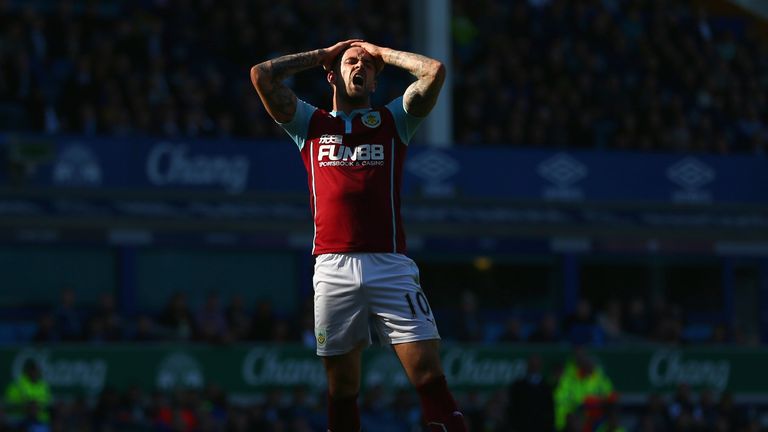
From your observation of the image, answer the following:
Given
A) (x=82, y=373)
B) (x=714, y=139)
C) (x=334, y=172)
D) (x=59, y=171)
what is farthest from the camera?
(x=714, y=139)

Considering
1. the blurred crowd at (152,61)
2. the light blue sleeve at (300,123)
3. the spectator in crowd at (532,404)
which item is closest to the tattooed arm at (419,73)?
the light blue sleeve at (300,123)

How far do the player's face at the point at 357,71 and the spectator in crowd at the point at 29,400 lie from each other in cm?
899

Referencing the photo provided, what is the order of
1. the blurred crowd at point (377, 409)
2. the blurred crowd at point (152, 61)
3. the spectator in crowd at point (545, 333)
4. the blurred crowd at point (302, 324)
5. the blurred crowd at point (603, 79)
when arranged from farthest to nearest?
the blurred crowd at point (603, 79) → the spectator in crowd at point (545, 333) → the blurred crowd at point (152, 61) → the blurred crowd at point (302, 324) → the blurred crowd at point (377, 409)

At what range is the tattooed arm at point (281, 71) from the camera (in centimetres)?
716

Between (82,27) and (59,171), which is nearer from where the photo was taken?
(59,171)

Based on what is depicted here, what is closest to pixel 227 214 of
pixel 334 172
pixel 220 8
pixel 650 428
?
pixel 220 8

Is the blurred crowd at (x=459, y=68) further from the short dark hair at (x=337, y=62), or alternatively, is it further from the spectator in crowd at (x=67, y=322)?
the short dark hair at (x=337, y=62)

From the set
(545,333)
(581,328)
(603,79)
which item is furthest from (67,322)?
(603,79)

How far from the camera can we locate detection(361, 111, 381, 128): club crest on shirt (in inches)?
284

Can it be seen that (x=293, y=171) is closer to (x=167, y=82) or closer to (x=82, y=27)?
(x=167, y=82)

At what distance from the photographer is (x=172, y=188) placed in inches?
805

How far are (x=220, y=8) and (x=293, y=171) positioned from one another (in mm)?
3398

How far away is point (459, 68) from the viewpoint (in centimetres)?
2477

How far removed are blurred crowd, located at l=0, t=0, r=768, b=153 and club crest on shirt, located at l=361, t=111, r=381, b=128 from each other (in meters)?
13.1
